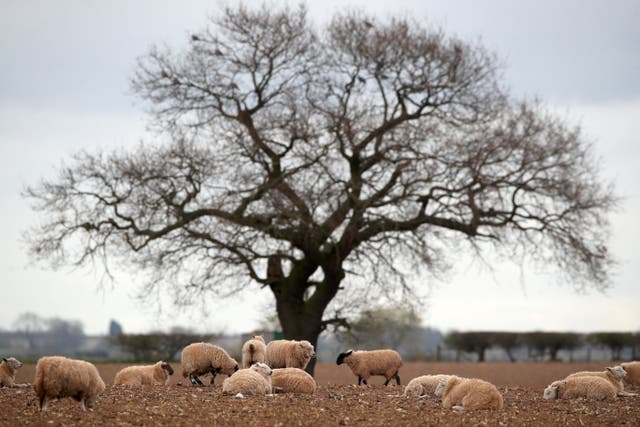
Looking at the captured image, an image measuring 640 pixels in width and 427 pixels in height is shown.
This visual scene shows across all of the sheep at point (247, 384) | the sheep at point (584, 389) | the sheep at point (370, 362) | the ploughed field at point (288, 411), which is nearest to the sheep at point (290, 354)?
the sheep at point (370, 362)

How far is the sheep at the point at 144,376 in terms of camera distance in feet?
59.0

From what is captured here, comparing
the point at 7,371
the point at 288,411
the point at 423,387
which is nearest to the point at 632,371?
the point at 423,387

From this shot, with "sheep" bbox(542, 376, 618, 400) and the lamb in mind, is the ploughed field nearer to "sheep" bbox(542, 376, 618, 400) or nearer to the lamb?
"sheep" bbox(542, 376, 618, 400)

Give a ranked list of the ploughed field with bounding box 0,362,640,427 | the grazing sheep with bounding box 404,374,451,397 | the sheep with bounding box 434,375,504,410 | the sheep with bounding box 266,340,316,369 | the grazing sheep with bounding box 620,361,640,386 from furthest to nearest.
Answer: the grazing sheep with bounding box 620,361,640,386 < the sheep with bounding box 266,340,316,369 < the grazing sheep with bounding box 404,374,451,397 < the sheep with bounding box 434,375,504,410 < the ploughed field with bounding box 0,362,640,427

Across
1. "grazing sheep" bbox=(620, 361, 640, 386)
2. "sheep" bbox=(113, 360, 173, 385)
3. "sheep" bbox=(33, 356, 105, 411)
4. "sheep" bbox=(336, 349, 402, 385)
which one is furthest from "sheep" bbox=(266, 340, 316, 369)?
"grazing sheep" bbox=(620, 361, 640, 386)

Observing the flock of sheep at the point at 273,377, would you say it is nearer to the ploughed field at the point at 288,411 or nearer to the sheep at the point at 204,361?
the sheep at the point at 204,361

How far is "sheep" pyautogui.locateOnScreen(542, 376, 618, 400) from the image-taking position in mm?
15953

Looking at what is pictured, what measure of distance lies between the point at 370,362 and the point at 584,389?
444 cm

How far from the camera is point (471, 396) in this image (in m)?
13.6

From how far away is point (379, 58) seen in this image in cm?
2655

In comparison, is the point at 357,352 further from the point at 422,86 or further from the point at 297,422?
the point at 422,86

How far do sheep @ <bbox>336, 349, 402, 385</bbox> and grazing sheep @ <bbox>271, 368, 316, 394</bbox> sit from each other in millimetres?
2879

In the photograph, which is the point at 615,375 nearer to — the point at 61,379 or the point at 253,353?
the point at 253,353

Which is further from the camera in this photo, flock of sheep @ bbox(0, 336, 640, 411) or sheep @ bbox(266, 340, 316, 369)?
sheep @ bbox(266, 340, 316, 369)
